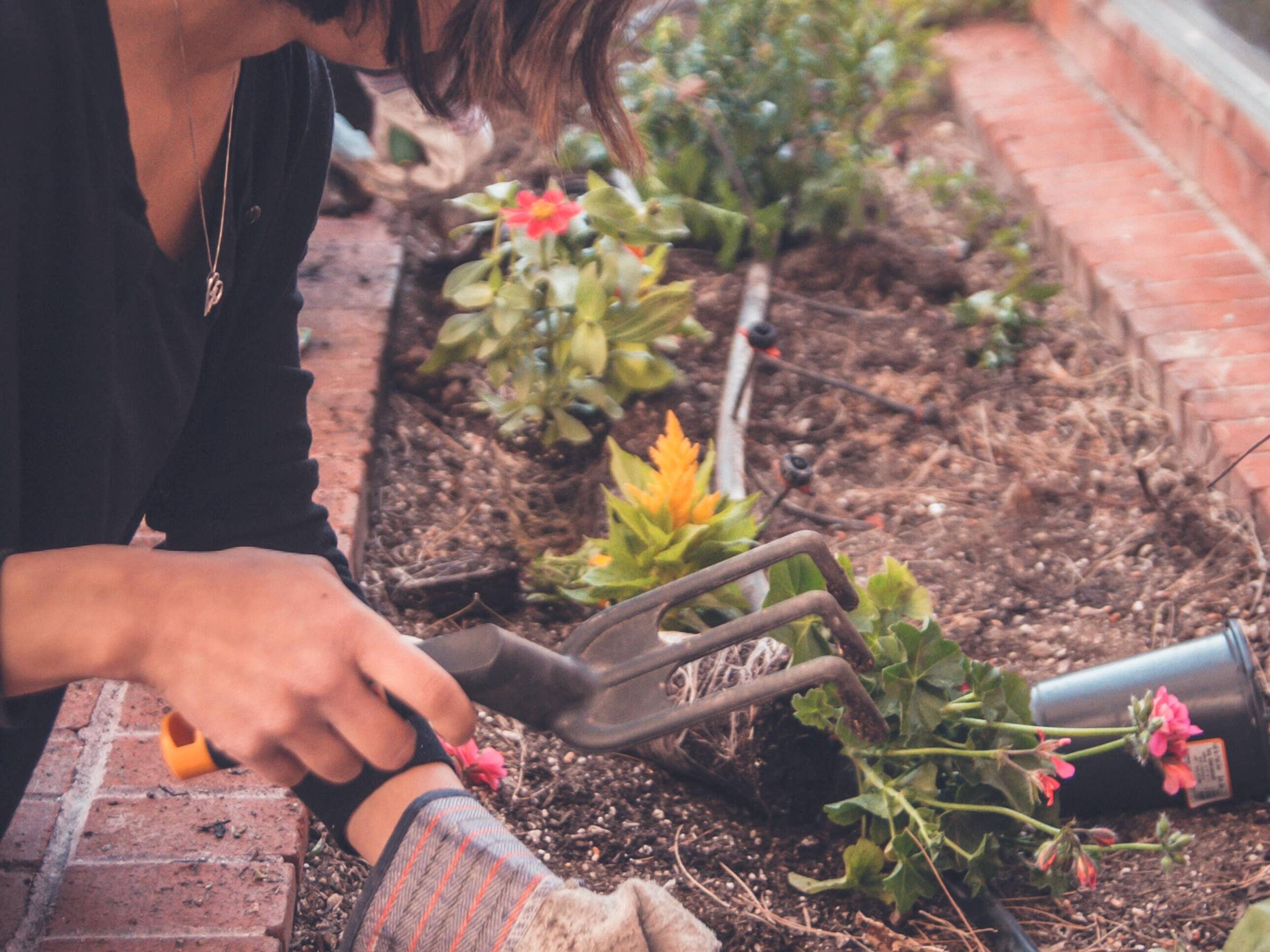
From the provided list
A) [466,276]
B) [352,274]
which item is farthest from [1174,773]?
[352,274]

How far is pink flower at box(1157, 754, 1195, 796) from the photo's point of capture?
3.75 ft

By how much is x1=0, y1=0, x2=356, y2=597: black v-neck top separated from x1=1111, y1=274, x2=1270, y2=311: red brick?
1678 mm

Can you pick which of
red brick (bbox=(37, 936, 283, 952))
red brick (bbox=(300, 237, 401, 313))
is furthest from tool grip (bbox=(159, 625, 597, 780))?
red brick (bbox=(300, 237, 401, 313))

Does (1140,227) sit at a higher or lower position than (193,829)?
higher

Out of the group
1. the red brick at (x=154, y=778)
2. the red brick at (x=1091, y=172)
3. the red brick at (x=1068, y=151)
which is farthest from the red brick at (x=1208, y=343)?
the red brick at (x=154, y=778)

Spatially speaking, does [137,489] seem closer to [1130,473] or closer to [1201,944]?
[1201,944]

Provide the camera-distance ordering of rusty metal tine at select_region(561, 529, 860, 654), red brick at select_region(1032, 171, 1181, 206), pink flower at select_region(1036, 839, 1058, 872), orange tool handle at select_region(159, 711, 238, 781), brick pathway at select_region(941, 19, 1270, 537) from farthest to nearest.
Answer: red brick at select_region(1032, 171, 1181, 206)
brick pathway at select_region(941, 19, 1270, 537)
pink flower at select_region(1036, 839, 1058, 872)
rusty metal tine at select_region(561, 529, 860, 654)
orange tool handle at select_region(159, 711, 238, 781)

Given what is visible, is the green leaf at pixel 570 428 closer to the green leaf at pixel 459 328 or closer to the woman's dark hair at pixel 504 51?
the green leaf at pixel 459 328

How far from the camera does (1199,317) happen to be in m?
2.19

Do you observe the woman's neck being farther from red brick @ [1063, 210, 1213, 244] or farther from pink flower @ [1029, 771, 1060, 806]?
red brick @ [1063, 210, 1213, 244]

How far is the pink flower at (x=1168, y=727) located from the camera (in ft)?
3.70

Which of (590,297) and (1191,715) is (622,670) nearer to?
(1191,715)

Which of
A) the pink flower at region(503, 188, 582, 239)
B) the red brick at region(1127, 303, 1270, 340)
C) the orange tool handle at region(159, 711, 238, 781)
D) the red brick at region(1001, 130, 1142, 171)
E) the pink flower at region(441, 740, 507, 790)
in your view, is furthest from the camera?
the red brick at region(1001, 130, 1142, 171)

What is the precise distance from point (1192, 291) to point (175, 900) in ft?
6.69
